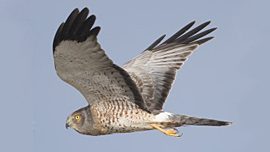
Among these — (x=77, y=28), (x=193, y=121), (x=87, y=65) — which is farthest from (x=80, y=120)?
(x=77, y=28)

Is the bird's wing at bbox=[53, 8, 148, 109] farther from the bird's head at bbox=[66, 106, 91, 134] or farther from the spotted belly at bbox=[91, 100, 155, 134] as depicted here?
the bird's head at bbox=[66, 106, 91, 134]

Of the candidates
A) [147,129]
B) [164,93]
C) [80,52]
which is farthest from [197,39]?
[80,52]

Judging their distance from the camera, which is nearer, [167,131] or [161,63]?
[167,131]

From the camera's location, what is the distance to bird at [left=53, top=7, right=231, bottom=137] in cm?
1175

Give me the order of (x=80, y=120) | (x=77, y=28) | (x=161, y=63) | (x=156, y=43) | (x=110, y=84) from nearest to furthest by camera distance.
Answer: (x=77, y=28), (x=110, y=84), (x=80, y=120), (x=161, y=63), (x=156, y=43)

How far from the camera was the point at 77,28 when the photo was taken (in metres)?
11.6

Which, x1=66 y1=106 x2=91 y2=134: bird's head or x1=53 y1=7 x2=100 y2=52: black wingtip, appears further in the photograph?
x1=66 y1=106 x2=91 y2=134: bird's head

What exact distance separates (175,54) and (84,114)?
8.93 feet

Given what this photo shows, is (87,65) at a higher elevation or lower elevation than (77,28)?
lower

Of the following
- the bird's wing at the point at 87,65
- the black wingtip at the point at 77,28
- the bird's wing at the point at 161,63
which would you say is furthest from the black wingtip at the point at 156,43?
the black wingtip at the point at 77,28

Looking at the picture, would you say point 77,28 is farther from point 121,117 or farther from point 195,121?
point 195,121

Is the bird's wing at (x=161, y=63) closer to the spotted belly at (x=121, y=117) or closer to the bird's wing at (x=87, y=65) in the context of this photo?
the spotted belly at (x=121, y=117)

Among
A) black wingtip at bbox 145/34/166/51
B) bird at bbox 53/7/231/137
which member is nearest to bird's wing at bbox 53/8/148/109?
bird at bbox 53/7/231/137

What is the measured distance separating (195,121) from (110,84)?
63.3 inches
